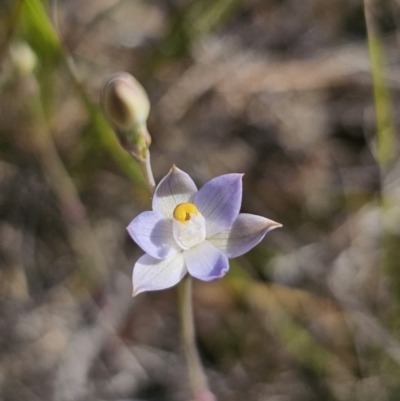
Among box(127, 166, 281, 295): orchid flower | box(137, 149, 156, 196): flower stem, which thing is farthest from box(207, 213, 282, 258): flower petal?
box(137, 149, 156, 196): flower stem

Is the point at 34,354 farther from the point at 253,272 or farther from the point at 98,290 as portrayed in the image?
the point at 253,272

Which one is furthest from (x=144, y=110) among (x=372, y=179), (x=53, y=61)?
(x=372, y=179)

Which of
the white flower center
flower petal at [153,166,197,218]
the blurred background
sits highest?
the blurred background

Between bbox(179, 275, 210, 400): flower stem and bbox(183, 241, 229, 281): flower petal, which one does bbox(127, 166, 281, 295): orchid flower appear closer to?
bbox(183, 241, 229, 281): flower petal

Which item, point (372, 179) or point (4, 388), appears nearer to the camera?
point (4, 388)

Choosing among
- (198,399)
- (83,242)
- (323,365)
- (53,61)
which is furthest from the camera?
(83,242)

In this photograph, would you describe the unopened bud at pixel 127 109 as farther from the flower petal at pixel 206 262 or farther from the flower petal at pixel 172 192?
the flower petal at pixel 206 262
